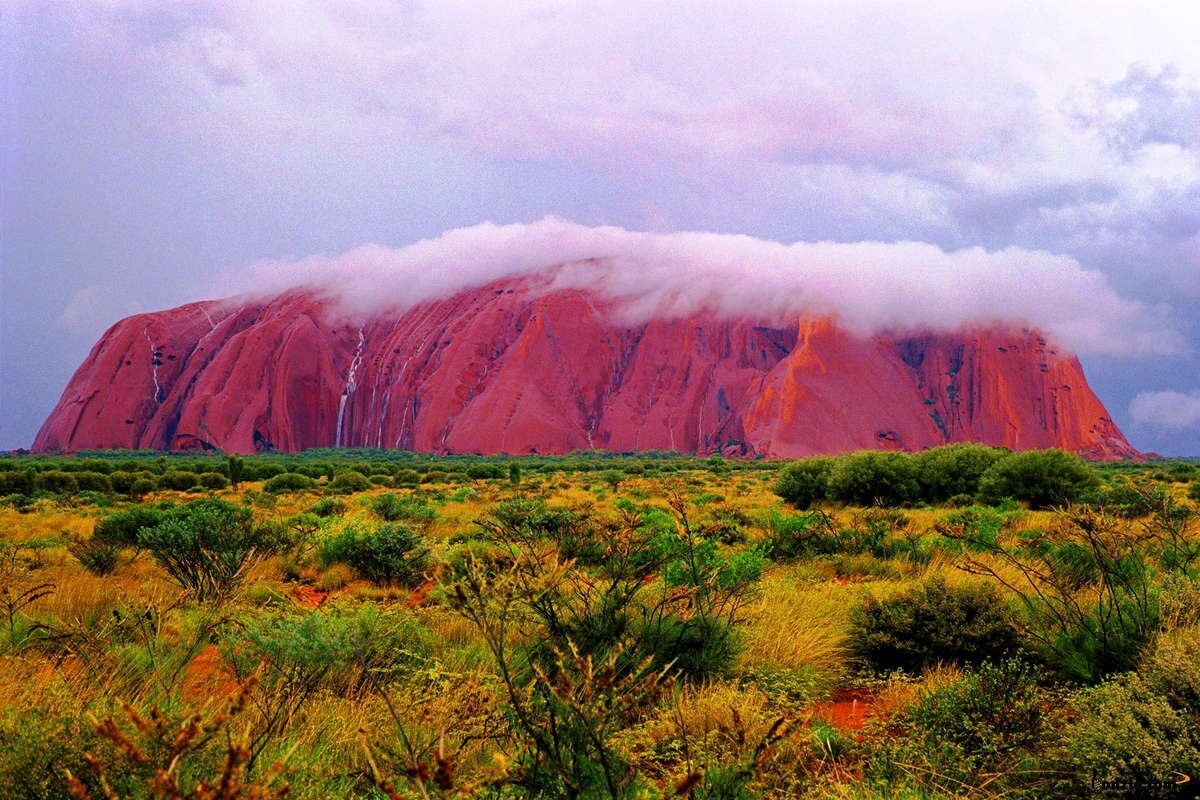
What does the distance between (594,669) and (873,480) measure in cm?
1625

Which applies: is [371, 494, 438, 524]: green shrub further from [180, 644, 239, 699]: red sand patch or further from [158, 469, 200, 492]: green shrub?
[158, 469, 200, 492]: green shrub

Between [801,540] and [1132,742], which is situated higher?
[1132,742]

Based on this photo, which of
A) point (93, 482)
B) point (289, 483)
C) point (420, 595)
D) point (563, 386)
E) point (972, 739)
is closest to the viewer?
point (972, 739)

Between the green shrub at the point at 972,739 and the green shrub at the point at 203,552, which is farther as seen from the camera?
the green shrub at the point at 203,552

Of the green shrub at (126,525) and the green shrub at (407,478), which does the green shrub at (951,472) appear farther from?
the green shrub at (407,478)

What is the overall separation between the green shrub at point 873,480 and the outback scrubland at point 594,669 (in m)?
8.04

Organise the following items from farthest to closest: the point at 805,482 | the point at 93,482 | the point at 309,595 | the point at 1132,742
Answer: the point at 93,482, the point at 805,482, the point at 309,595, the point at 1132,742

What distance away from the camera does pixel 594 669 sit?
119 inches

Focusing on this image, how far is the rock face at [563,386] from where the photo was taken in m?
90.6

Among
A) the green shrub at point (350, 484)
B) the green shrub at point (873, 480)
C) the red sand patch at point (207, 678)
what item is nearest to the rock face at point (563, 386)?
the green shrub at point (350, 484)

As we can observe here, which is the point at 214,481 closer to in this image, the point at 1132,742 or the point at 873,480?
the point at 873,480

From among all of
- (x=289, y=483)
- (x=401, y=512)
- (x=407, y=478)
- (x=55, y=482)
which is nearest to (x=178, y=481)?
(x=55, y=482)

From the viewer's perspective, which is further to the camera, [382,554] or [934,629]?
[382,554]

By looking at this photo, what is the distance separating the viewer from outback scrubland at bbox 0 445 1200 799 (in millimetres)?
2295
